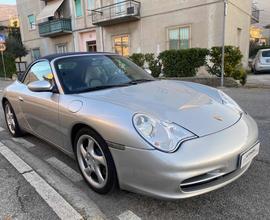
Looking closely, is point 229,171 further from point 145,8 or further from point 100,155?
point 145,8

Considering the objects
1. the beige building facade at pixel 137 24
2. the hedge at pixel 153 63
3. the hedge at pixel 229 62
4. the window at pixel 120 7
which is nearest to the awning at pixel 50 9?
the beige building facade at pixel 137 24

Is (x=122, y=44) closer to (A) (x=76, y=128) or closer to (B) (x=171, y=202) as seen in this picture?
(A) (x=76, y=128)

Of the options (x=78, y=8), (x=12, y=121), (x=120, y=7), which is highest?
(x=78, y=8)

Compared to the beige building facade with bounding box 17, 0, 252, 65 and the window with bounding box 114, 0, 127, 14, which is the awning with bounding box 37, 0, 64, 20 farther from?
the window with bounding box 114, 0, 127, 14

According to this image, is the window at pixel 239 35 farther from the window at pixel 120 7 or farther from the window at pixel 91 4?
the window at pixel 91 4

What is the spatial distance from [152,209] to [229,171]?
0.76 m

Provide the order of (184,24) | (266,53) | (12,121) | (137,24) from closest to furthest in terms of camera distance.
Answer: (12,121) < (266,53) < (184,24) < (137,24)

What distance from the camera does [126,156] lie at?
229cm

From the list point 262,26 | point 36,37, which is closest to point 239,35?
point 36,37

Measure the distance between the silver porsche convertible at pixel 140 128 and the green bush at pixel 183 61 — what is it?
6.97 m

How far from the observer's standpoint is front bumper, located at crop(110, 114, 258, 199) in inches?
82.4

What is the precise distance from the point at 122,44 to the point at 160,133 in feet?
55.2

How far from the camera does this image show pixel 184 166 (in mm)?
2076

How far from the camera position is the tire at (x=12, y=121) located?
15.5 feet
